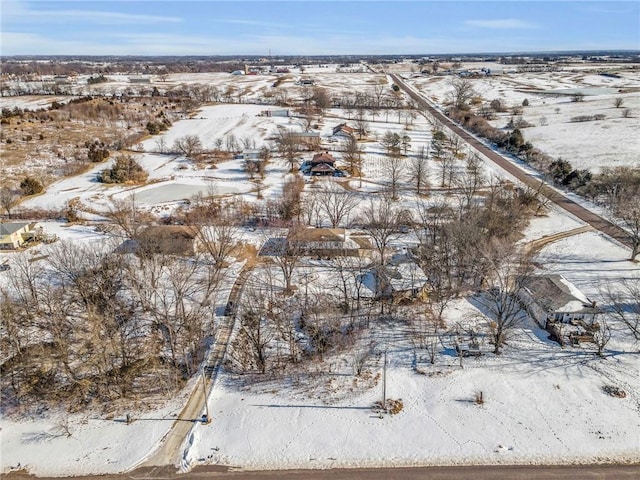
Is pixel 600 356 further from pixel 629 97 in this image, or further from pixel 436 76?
pixel 436 76

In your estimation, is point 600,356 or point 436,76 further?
point 436,76

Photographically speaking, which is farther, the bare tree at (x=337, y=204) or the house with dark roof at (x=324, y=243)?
the bare tree at (x=337, y=204)

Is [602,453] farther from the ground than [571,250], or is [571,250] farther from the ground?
[571,250]

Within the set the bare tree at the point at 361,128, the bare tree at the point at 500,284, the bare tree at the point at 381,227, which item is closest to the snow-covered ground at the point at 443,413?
the bare tree at the point at 500,284

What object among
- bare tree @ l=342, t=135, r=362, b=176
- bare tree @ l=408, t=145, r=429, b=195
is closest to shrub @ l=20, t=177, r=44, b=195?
bare tree @ l=342, t=135, r=362, b=176

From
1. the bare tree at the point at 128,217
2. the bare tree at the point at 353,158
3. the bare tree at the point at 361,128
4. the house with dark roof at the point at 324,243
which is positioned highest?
the bare tree at the point at 361,128

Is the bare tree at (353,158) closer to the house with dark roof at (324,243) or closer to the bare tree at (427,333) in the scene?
the house with dark roof at (324,243)

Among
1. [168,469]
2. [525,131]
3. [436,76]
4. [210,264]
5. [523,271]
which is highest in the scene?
[436,76]

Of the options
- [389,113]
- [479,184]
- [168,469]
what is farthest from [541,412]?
[389,113]
